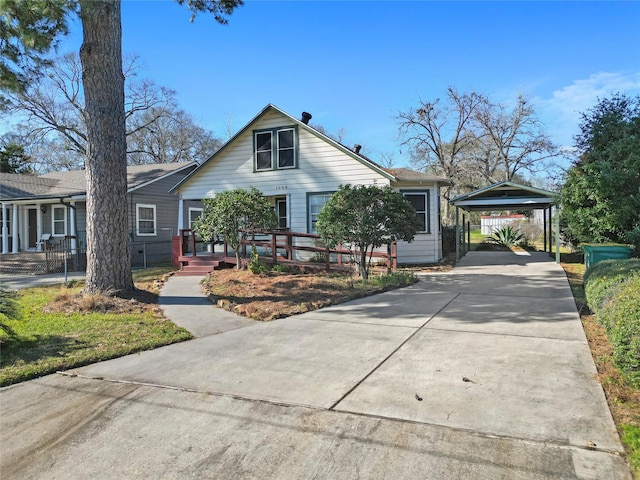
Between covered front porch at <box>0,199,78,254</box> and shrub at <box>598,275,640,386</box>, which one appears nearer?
shrub at <box>598,275,640,386</box>

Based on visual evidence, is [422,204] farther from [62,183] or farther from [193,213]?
[62,183]

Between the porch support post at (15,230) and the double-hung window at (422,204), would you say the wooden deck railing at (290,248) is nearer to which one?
the double-hung window at (422,204)

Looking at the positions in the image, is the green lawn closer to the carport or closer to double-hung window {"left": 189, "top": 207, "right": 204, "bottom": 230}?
double-hung window {"left": 189, "top": 207, "right": 204, "bottom": 230}

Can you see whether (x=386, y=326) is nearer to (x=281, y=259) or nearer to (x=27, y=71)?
(x=281, y=259)

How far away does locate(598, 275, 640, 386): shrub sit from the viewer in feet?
12.0

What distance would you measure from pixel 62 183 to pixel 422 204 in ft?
60.4

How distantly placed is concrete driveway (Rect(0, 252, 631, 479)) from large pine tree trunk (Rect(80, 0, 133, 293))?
329 cm

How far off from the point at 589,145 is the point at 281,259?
39.3 ft

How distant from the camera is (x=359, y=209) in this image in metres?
10.1

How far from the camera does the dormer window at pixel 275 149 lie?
16.1 m

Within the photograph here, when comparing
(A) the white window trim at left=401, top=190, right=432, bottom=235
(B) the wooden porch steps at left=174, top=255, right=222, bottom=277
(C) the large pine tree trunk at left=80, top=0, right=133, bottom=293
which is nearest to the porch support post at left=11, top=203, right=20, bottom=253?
(B) the wooden porch steps at left=174, top=255, right=222, bottom=277

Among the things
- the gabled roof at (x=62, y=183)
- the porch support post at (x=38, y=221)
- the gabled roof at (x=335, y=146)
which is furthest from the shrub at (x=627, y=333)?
the porch support post at (x=38, y=221)

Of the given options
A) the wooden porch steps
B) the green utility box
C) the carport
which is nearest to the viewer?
the green utility box

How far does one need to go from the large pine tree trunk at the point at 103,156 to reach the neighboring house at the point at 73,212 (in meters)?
10.2
